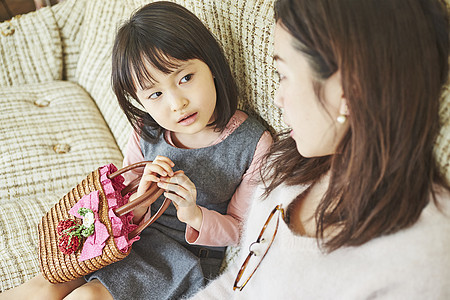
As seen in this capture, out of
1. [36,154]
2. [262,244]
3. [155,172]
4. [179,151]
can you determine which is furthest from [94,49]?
[262,244]

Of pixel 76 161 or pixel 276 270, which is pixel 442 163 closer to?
pixel 276 270

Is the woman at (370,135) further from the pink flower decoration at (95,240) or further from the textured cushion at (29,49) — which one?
the textured cushion at (29,49)

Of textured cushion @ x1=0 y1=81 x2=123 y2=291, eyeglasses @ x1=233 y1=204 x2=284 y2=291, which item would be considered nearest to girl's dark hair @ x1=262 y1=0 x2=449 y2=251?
eyeglasses @ x1=233 y1=204 x2=284 y2=291

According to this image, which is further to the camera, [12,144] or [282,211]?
[12,144]

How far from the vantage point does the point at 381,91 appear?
24.0 inches

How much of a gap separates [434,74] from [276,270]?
1.51 feet

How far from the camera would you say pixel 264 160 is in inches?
41.3

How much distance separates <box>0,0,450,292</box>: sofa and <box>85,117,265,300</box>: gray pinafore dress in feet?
0.27

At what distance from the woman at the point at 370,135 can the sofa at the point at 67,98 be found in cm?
9

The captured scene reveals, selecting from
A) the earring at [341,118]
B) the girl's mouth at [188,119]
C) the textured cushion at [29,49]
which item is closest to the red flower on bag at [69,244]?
the girl's mouth at [188,119]

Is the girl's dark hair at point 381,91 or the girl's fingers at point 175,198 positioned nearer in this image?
the girl's dark hair at point 381,91

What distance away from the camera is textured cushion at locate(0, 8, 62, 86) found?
6.16 feet

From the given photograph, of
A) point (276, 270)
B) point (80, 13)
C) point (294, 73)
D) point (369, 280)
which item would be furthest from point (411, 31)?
point (80, 13)

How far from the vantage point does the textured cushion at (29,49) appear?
6.16 ft
